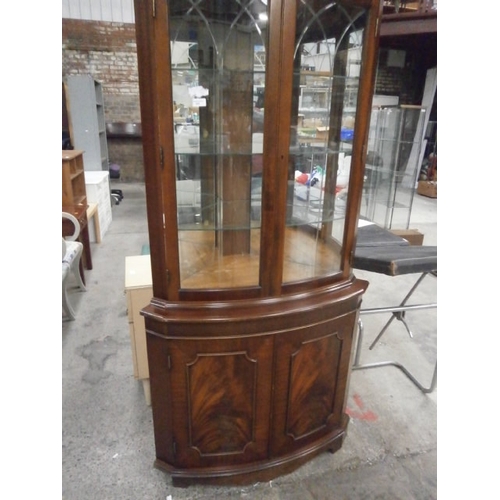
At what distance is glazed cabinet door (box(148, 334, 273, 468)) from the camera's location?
1.36 meters

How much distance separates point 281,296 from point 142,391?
128 centimetres

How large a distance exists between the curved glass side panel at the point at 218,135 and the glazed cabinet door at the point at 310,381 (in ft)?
1.10

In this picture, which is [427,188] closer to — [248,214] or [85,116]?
[85,116]

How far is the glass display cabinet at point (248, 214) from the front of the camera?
44.6 inches

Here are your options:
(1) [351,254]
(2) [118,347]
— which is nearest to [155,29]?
(1) [351,254]

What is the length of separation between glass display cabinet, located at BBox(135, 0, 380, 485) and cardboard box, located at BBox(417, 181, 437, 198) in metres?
6.57

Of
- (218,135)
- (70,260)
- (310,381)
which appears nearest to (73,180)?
(70,260)

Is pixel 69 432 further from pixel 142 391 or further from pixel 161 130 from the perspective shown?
pixel 161 130

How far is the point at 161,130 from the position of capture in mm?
1114

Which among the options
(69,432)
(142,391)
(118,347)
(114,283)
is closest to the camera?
(69,432)

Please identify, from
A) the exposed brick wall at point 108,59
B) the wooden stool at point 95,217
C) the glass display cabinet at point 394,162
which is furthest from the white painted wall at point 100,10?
the glass display cabinet at point 394,162

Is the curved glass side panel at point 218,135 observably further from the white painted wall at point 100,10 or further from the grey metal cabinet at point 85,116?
the white painted wall at point 100,10

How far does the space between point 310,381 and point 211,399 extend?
41cm

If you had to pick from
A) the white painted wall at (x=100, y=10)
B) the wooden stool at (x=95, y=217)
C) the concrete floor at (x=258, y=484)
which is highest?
the white painted wall at (x=100, y=10)
